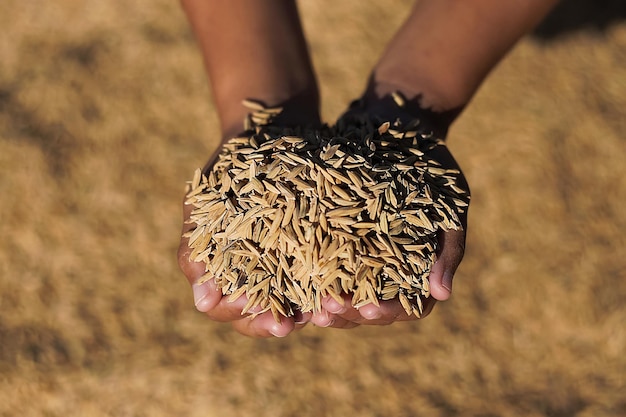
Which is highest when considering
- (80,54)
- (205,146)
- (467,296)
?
(80,54)

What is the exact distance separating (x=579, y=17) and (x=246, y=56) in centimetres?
236

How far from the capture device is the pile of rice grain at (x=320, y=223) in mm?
1681

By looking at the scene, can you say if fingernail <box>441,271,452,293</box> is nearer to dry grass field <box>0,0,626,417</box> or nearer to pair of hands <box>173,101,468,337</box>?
pair of hands <box>173,101,468,337</box>

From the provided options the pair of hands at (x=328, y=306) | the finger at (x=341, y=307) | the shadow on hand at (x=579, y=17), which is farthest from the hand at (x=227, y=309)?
the shadow on hand at (x=579, y=17)

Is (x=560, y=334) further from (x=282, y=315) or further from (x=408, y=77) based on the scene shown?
(x=282, y=315)

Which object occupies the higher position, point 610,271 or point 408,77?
point 408,77

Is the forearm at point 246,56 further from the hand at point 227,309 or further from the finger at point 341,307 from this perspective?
the finger at point 341,307

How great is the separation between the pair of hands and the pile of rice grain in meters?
0.03

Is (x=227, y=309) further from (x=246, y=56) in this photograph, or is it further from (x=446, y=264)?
(x=246, y=56)

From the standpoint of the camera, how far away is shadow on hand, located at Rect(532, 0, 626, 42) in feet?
11.8

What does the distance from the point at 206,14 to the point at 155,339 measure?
1.43 m

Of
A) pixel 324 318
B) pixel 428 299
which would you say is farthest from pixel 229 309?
pixel 428 299

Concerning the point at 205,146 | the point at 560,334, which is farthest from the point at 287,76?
the point at 560,334

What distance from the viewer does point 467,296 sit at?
2939 mm
